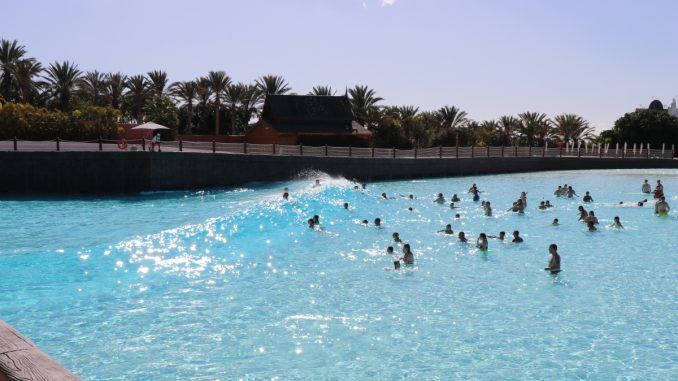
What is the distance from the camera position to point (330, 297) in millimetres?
14219

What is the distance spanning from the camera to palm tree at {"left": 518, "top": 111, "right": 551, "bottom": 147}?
79.4 metres

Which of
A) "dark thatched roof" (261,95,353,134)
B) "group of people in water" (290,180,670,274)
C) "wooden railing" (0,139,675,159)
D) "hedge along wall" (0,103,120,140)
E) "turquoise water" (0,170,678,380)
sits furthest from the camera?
"dark thatched roof" (261,95,353,134)

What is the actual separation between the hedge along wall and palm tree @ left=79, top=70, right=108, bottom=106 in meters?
24.8

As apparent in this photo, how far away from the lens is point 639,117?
69.3m

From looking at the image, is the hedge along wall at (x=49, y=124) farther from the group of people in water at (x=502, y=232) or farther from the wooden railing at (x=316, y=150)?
the group of people in water at (x=502, y=232)

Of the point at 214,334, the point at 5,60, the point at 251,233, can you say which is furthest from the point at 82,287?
the point at 5,60

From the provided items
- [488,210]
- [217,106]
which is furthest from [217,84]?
[488,210]

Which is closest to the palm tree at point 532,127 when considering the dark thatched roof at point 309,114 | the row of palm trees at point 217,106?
the row of palm trees at point 217,106

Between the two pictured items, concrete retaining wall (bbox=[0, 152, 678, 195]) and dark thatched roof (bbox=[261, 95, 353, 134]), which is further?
dark thatched roof (bbox=[261, 95, 353, 134])

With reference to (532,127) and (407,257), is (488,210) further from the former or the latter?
(532,127)

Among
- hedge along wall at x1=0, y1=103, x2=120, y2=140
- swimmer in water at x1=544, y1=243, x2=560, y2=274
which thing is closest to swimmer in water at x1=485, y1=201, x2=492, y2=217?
swimmer in water at x1=544, y1=243, x2=560, y2=274

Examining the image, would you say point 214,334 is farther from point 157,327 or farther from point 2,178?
point 2,178

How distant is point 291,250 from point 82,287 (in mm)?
6870

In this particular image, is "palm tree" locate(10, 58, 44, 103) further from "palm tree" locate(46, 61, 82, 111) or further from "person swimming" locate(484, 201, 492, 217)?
"person swimming" locate(484, 201, 492, 217)
